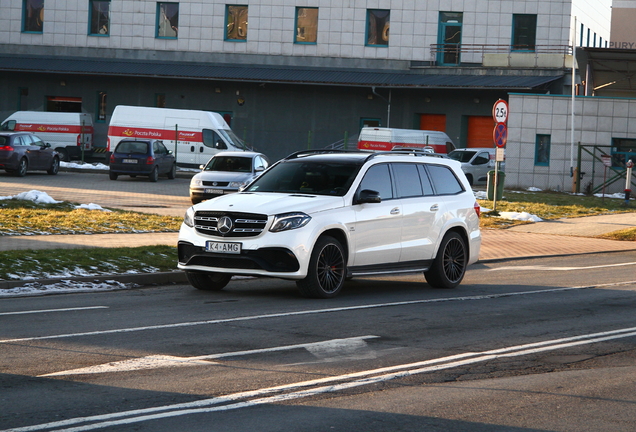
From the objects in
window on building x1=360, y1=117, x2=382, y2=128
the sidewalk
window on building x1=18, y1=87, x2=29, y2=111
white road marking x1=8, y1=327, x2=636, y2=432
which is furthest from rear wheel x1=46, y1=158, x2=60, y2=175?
white road marking x1=8, y1=327, x2=636, y2=432

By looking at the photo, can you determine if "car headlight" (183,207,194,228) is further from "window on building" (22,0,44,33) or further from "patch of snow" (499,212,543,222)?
"window on building" (22,0,44,33)

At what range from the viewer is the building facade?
153 ft

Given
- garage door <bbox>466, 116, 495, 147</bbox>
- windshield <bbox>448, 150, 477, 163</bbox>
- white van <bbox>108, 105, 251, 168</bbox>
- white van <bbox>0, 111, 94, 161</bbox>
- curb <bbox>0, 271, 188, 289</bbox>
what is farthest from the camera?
garage door <bbox>466, 116, 495, 147</bbox>

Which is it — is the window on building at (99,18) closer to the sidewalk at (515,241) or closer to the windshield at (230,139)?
the windshield at (230,139)

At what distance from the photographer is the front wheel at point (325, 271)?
11.3 meters

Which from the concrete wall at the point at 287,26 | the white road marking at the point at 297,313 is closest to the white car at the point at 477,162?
the concrete wall at the point at 287,26

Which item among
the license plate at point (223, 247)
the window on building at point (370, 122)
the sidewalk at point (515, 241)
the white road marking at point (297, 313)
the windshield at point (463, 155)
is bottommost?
the white road marking at point (297, 313)

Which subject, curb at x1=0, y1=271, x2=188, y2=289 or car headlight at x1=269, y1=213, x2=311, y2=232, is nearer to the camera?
car headlight at x1=269, y1=213, x2=311, y2=232

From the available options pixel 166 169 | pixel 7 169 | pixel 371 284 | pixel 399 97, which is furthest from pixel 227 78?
pixel 371 284

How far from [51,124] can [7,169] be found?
37.2ft

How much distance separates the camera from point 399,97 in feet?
157

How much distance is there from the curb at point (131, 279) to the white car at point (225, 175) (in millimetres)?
11477

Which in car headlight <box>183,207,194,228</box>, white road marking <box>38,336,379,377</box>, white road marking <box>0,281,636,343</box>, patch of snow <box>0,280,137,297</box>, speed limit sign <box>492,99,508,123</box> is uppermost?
speed limit sign <box>492,99,508,123</box>

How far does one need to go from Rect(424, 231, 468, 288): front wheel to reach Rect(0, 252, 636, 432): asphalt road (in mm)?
729
